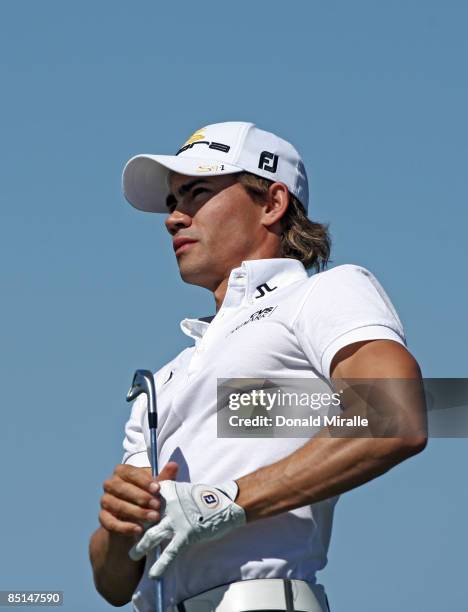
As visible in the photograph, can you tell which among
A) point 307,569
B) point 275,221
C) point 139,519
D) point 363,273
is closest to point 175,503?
point 139,519

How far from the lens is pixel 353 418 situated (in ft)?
17.1

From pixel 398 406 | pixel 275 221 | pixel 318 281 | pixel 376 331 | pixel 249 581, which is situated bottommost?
pixel 249 581

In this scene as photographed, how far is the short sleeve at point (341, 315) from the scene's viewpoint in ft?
17.5

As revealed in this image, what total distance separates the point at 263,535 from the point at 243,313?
123 cm

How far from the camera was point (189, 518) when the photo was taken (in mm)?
5062

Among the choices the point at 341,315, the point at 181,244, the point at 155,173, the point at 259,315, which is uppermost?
the point at 155,173

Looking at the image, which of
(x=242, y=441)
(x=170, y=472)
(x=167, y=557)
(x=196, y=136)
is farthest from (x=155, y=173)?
(x=167, y=557)

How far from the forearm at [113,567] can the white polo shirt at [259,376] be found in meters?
0.22

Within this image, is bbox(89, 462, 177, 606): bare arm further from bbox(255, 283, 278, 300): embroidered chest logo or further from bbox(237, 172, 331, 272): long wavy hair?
bbox(237, 172, 331, 272): long wavy hair

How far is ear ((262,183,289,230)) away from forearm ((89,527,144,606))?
75.4 inches

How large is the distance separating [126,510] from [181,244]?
1915 millimetres

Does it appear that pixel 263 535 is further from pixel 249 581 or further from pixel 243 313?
pixel 243 313

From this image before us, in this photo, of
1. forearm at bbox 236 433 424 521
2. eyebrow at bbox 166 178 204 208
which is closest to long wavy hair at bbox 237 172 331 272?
eyebrow at bbox 166 178 204 208

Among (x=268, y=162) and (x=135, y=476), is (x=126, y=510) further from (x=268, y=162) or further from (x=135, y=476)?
(x=268, y=162)
